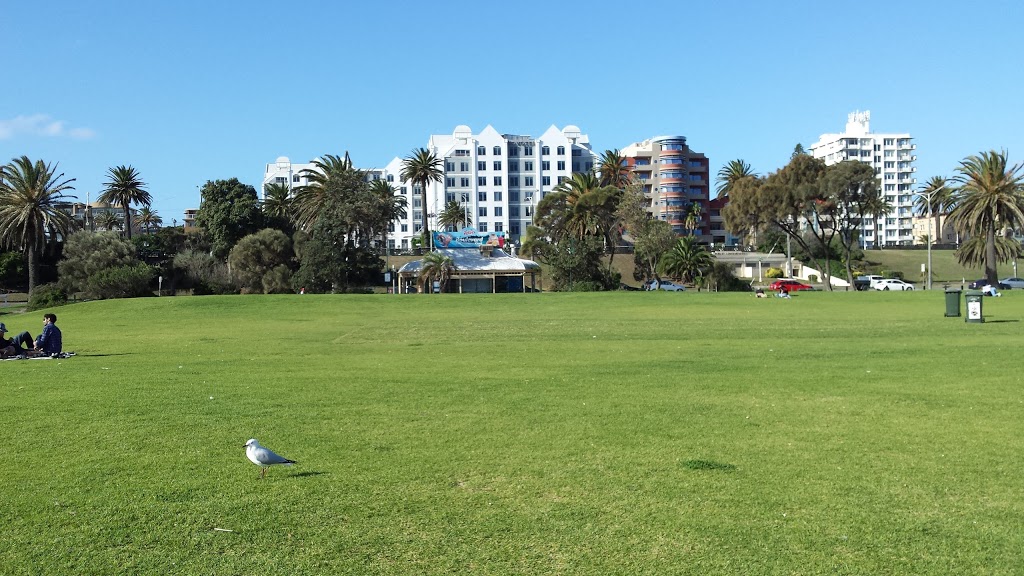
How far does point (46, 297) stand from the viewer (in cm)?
6338

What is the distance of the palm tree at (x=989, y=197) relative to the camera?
69.0m

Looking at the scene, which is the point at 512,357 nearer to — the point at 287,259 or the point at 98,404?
the point at 98,404

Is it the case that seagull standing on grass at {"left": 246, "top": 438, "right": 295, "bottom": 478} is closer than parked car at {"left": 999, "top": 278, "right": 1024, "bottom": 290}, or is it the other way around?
seagull standing on grass at {"left": 246, "top": 438, "right": 295, "bottom": 478}

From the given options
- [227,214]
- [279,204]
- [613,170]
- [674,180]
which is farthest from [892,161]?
[227,214]

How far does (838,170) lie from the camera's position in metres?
69.0

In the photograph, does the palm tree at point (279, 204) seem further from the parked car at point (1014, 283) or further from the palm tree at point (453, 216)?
the parked car at point (1014, 283)

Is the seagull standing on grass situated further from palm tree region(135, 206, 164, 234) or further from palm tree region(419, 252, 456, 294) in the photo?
palm tree region(135, 206, 164, 234)

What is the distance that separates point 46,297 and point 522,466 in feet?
208

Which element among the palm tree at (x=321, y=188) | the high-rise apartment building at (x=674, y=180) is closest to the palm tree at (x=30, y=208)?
the palm tree at (x=321, y=188)

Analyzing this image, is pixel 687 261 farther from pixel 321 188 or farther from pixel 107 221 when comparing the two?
pixel 107 221

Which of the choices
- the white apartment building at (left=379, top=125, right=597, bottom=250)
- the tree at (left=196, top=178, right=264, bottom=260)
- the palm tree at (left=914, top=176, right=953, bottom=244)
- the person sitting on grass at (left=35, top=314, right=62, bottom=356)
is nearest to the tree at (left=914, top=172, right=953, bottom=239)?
the palm tree at (left=914, top=176, right=953, bottom=244)

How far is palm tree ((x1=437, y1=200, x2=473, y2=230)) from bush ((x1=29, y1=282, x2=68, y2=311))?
7646cm

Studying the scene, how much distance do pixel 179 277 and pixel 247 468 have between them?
260 ft

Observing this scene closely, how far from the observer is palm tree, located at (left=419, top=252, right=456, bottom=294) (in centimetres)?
7588
